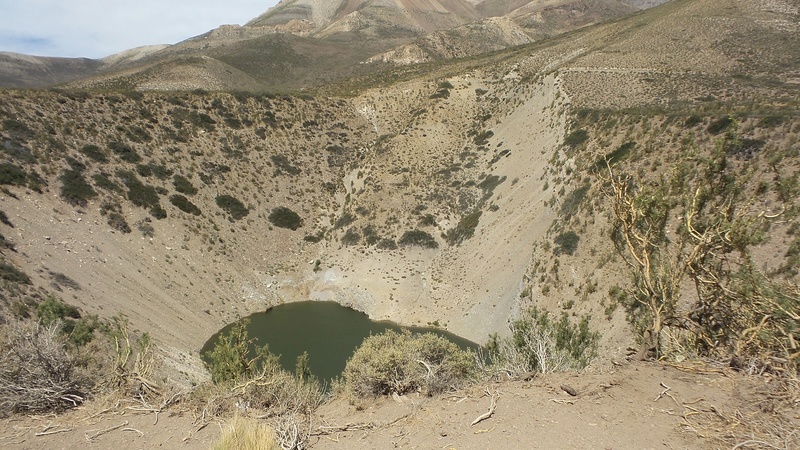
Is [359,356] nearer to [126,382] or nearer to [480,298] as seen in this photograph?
[126,382]

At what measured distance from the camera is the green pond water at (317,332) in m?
25.0

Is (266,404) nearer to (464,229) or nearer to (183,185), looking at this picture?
(464,229)

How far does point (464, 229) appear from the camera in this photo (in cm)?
3550

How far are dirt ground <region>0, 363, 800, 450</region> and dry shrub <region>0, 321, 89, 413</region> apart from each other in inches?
14.2

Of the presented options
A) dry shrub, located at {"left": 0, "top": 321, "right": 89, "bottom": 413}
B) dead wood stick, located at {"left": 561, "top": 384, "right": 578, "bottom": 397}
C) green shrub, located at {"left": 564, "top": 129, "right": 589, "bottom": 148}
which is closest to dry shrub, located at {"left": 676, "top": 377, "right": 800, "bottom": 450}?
dead wood stick, located at {"left": 561, "top": 384, "right": 578, "bottom": 397}

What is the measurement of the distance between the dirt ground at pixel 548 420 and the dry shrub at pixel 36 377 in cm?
36

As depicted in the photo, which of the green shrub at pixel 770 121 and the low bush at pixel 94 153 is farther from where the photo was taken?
the low bush at pixel 94 153

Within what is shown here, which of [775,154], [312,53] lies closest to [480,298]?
[775,154]

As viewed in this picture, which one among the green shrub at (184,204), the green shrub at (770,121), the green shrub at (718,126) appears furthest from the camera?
the green shrub at (184,204)

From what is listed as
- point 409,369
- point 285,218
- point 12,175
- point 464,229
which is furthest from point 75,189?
point 409,369

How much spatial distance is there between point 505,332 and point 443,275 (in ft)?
27.5

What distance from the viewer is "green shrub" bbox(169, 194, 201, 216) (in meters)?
34.4

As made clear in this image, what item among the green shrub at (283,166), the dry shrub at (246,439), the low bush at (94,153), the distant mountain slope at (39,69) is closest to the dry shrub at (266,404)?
the dry shrub at (246,439)

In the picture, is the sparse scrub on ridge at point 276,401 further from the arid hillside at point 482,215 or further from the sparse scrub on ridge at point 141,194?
the sparse scrub on ridge at point 141,194
